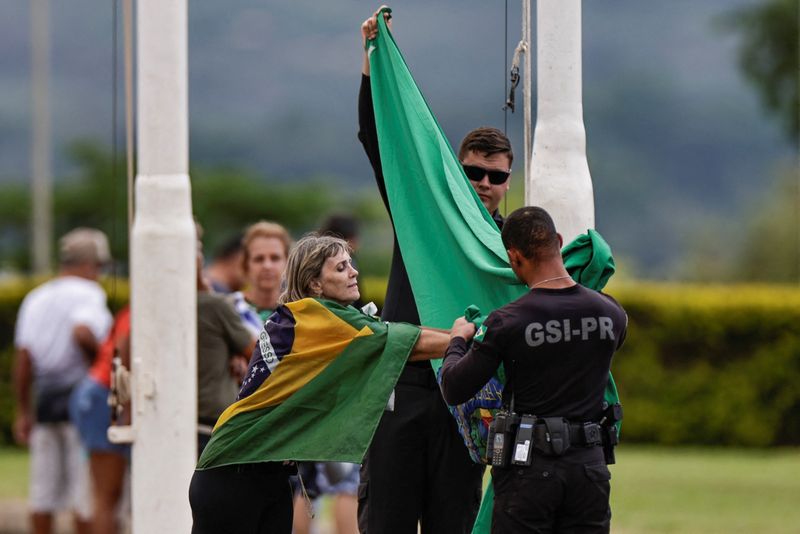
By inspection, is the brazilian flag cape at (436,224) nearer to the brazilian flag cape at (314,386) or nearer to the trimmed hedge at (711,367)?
the brazilian flag cape at (314,386)

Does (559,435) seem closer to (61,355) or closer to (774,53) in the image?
(61,355)

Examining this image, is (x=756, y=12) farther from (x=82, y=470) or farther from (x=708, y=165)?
(x=708, y=165)

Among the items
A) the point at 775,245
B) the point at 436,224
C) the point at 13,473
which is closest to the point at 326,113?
the point at 775,245

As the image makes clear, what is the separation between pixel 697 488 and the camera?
49.4 ft

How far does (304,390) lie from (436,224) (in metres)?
1.04

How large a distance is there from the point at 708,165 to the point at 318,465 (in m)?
185

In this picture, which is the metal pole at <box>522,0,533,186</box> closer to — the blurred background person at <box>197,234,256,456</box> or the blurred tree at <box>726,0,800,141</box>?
the blurred background person at <box>197,234,256,456</box>

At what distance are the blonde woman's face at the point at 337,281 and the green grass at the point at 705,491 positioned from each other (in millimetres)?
6735

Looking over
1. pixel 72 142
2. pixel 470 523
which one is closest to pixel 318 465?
pixel 470 523

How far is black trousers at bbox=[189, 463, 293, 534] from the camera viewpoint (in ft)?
19.1

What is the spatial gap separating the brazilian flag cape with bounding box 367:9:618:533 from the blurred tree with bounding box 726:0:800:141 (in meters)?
47.7

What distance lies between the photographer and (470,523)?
251 inches

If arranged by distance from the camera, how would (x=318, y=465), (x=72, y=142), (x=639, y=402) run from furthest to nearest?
1. (x=72, y=142)
2. (x=639, y=402)
3. (x=318, y=465)

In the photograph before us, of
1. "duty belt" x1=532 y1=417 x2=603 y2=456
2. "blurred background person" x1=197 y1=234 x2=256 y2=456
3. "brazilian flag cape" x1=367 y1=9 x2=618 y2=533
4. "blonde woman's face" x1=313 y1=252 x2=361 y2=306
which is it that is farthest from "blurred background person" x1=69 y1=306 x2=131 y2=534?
"duty belt" x1=532 y1=417 x2=603 y2=456
